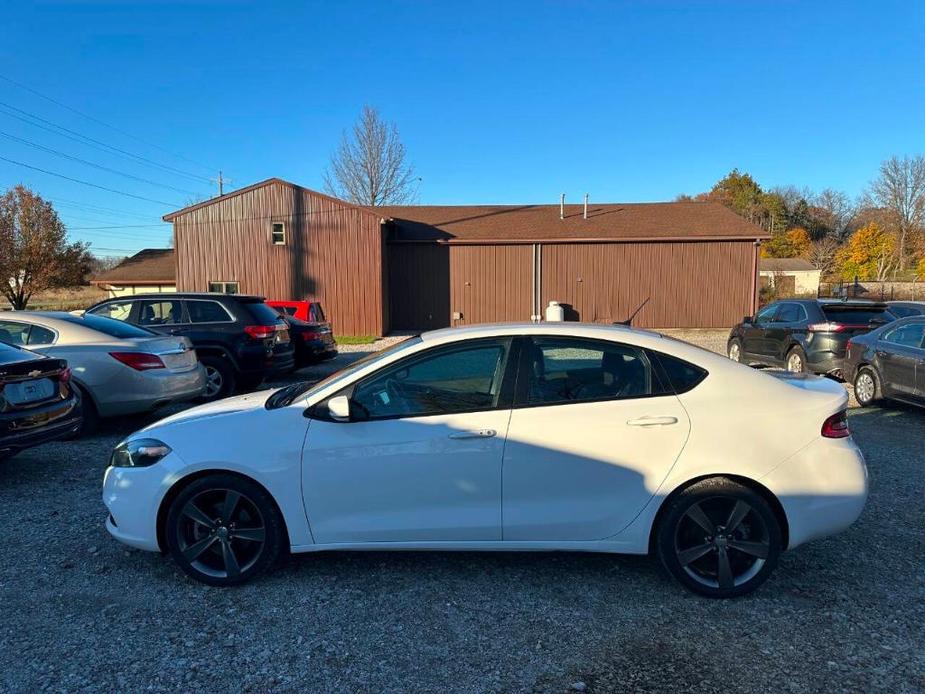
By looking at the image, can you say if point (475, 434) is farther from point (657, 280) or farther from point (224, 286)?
point (657, 280)

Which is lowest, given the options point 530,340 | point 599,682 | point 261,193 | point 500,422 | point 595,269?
point 599,682

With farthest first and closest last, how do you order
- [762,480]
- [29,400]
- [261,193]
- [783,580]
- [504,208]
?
[504,208], [261,193], [29,400], [783,580], [762,480]

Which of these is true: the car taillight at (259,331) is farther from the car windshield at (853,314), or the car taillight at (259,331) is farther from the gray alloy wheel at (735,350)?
the gray alloy wheel at (735,350)

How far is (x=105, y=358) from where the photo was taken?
671 centimetres

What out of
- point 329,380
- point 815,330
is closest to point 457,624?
point 329,380

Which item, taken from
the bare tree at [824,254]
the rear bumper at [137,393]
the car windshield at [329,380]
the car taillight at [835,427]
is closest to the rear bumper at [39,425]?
the rear bumper at [137,393]

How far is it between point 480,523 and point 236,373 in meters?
6.88

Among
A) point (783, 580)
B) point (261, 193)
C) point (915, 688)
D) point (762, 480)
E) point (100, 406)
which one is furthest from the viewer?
point (261, 193)

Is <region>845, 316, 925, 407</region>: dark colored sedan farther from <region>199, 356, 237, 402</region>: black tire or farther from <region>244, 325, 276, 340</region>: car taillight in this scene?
<region>199, 356, 237, 402</region>: black tire

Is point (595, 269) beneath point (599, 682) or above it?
above

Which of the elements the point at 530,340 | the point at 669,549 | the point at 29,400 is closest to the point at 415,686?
the point at 669,549

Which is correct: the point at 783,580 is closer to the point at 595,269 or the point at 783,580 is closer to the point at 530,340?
the point at 530,340

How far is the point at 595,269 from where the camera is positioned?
22.6 meters

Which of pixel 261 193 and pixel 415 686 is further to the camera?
pixel 261 193
